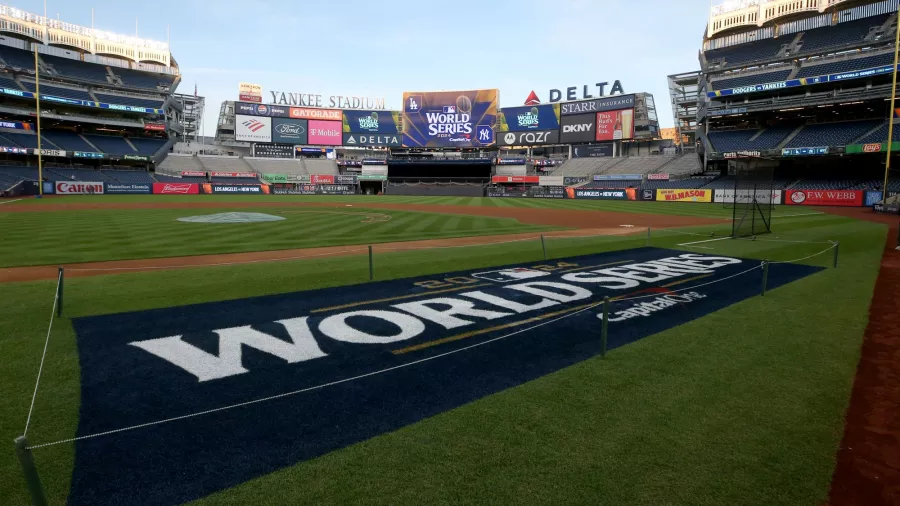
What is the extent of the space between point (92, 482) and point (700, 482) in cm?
483

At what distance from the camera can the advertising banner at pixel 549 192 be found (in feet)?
203

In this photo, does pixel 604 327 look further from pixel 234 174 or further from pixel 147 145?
pixel 147 145

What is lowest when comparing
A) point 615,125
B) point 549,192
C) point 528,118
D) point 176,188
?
point 176,188

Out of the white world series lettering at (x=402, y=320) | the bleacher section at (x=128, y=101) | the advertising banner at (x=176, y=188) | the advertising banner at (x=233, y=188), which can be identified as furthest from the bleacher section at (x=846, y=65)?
the bleacher section at (x=128, y=101)

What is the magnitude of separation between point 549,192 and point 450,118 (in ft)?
86.3

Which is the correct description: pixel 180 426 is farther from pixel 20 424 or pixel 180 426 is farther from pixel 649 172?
pixel 649 172

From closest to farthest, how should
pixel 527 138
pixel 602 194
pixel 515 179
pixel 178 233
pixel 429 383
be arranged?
pixel 429 383, pixel 178 233, pixel 602 194, pixel 515 179, pixel 527 138

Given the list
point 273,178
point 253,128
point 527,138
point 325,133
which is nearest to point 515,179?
point 527,138

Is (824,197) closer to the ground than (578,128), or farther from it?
closer to the ground

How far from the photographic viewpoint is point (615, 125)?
71.5 meters

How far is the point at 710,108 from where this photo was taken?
188 ft

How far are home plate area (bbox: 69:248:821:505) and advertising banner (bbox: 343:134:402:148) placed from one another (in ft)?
248

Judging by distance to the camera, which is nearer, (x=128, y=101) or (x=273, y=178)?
(x=128, y=101)

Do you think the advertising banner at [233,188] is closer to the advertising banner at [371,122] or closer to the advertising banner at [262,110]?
the advertising banner at [262,110]
